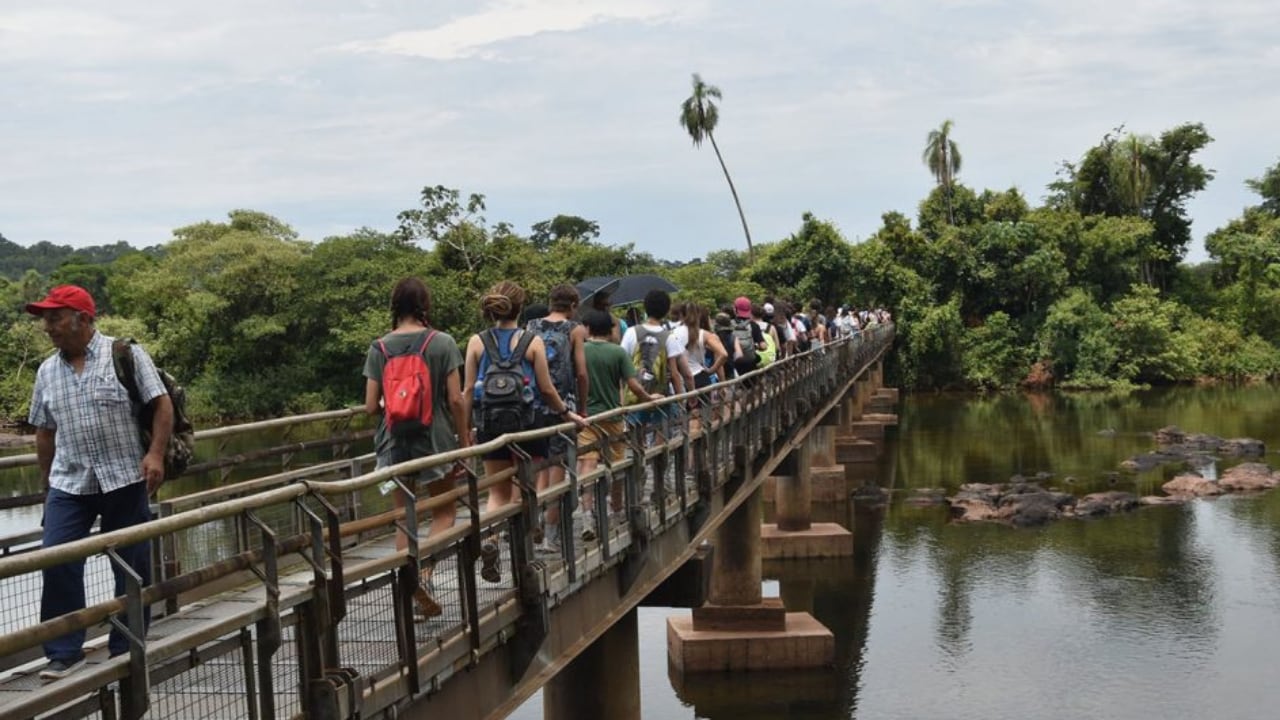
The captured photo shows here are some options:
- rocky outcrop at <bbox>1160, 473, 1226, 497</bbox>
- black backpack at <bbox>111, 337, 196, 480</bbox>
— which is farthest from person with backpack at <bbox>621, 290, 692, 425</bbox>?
rocky outcrop at <bbox>1160, 473, 1226, 497</bbox>

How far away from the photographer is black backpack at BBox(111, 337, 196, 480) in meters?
5.52

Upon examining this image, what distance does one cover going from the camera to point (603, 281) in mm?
12062

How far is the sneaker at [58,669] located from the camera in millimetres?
4867

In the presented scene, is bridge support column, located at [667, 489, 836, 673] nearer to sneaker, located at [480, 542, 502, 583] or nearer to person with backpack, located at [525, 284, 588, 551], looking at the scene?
person with backpack, located at [525, 284, 588, 551]

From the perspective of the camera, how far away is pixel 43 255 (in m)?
180

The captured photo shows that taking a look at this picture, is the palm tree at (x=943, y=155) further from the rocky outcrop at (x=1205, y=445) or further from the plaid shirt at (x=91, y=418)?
the plaid shirt at (x=91, y=418)

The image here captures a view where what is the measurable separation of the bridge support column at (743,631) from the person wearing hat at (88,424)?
14258 millimetres

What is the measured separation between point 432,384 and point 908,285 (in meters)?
60.4

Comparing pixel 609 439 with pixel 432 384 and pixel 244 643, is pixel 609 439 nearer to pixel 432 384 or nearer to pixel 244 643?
pixel 432 384

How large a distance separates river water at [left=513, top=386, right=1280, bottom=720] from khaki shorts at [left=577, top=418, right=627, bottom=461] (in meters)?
9.70

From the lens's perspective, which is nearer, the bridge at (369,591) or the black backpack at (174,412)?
the bridge at (369,591)

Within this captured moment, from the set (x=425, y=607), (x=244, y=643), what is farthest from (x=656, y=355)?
(x=244, y=643)

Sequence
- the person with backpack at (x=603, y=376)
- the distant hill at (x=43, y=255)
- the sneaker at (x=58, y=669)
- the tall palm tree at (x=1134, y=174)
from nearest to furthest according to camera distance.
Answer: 1. the sneaker at (x=58, y=669)
2. the person with backpack at (x=603, y=376)
3. the tall palm tree at (x=1134, y=174)
4. the distant hill at (x=43, y=255)

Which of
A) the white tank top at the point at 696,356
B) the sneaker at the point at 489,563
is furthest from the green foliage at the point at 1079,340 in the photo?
the sneaker at the point at 489,563
